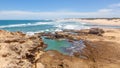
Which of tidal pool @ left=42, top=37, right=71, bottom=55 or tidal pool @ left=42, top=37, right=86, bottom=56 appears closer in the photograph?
tidal pool @ left=42, top=37, right=86, bottom=56

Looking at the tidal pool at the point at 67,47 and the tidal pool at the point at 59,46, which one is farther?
the tidal pool at the point at 59,46

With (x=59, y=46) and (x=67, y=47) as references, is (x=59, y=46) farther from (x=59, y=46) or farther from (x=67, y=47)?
(x=67, y=47)

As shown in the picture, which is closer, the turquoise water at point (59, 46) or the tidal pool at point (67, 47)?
the tidal pool at point (67, 47)

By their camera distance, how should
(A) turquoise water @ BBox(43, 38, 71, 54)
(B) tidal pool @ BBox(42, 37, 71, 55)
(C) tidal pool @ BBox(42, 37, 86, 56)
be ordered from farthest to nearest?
(A) turquoise water @ BBox(43, 38, 71, 54), (B) tidal pool @ BBox(42, 37, 71, 55), (C) tidal pool @ BBox(42, 37, 86, 56)

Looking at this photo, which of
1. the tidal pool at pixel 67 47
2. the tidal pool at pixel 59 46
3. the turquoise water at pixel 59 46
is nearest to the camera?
the tidal pool at pixel 67 47

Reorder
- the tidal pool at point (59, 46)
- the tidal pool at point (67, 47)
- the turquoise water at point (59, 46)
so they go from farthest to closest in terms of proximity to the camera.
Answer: the turquoise water at point (59, 46) → the tidal pool at point (59, 46) → the tidal pool at point (67, 47)

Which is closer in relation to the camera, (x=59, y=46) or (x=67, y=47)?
(x=67, y=47)

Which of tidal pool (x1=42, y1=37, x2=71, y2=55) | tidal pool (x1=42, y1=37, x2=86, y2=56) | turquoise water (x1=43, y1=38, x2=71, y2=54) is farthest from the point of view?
turquoise water (x1=43, y1=38, x2=71, y2=54)

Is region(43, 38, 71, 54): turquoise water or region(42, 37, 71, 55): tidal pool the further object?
region(43, 38, 71, 54): turquoise water

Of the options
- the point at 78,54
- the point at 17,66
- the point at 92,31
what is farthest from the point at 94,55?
the point at 92,31

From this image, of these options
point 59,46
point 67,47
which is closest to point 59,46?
point 59,46

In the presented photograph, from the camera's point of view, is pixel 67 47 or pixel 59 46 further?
pixel 59 46

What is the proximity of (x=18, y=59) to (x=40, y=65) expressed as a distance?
13.3ft

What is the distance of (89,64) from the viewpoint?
20000 mm
